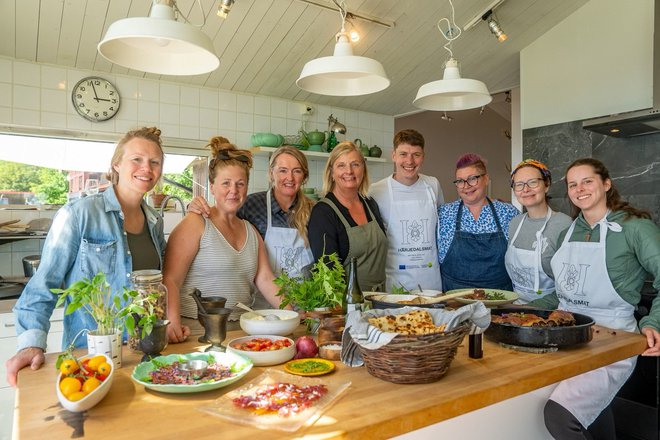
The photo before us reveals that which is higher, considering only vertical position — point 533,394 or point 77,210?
point 77,210

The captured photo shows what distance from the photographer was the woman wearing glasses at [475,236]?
259 centimetres

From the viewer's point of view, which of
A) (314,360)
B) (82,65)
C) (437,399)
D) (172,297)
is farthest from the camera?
(82,65)

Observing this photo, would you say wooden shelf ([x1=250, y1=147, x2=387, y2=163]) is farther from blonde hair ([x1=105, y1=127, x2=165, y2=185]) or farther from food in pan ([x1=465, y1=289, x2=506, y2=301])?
food in pan ([x1=465, y1=289, x2=506, y2=301])

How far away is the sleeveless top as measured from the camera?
2.00m

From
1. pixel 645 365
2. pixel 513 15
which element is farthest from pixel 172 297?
pixel 513 15

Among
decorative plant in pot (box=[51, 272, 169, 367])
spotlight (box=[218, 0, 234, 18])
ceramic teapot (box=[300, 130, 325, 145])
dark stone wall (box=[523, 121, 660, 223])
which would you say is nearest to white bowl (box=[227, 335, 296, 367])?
decorative plant in pot (box=[51, 272, 169, 367])

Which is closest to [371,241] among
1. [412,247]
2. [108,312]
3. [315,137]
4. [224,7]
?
[412,247]

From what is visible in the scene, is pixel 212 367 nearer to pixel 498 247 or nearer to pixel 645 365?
pixel 498 247

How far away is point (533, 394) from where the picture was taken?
182 centimetres

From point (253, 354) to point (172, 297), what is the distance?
1.85ft

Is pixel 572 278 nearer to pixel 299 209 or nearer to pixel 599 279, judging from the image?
pixel 599 279

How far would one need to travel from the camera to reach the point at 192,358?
1329 millimetres

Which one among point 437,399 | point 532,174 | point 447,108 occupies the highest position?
point 447,108

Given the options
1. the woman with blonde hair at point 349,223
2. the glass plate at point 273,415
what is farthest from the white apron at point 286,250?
the glass plate at point 273,415
